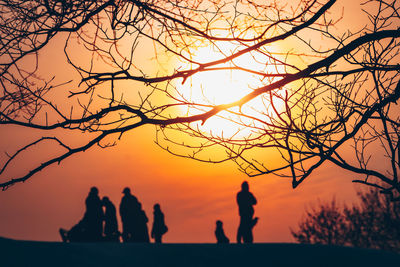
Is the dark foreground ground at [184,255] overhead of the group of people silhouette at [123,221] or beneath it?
beneath

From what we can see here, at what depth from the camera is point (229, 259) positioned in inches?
372

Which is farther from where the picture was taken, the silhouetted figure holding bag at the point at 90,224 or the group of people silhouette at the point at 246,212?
the group of people silhouette at the point at 246,212

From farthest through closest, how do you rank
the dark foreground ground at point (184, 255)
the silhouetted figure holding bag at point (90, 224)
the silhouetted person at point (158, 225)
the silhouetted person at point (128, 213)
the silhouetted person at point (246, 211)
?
1. the silhouetted person at point (158, 225)
2. the silhouetted person at point (128, 213)
3. the silhouetted person at point (246, 211)
4. the silhouetted figure holding bag at point (90, 224)
5. the dark foreground ground at point (184, 255)

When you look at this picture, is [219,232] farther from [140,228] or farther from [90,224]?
[90,224]

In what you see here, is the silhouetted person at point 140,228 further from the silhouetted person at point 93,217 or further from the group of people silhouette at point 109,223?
the silhouetted person at point 93,217

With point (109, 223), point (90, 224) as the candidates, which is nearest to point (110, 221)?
point (109, 223)

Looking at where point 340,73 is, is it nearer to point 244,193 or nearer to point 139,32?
point 139,32

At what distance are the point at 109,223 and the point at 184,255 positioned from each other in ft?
14.7

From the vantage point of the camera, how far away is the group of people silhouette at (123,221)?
40.8 ft

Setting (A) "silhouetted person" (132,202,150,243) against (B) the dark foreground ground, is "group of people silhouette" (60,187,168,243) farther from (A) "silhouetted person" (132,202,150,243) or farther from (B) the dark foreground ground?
(B) the dark foreground ground

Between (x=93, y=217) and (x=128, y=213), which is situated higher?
(x=128, y=213)

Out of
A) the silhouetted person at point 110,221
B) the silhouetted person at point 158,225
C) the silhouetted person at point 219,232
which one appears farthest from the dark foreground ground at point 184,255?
the silhouetted person at point 219,232

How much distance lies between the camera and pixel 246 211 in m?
13.2

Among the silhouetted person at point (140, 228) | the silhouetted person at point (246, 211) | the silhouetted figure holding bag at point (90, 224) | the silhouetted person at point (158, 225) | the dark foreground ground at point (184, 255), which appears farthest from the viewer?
the silhouetted person at point (158, 225)
